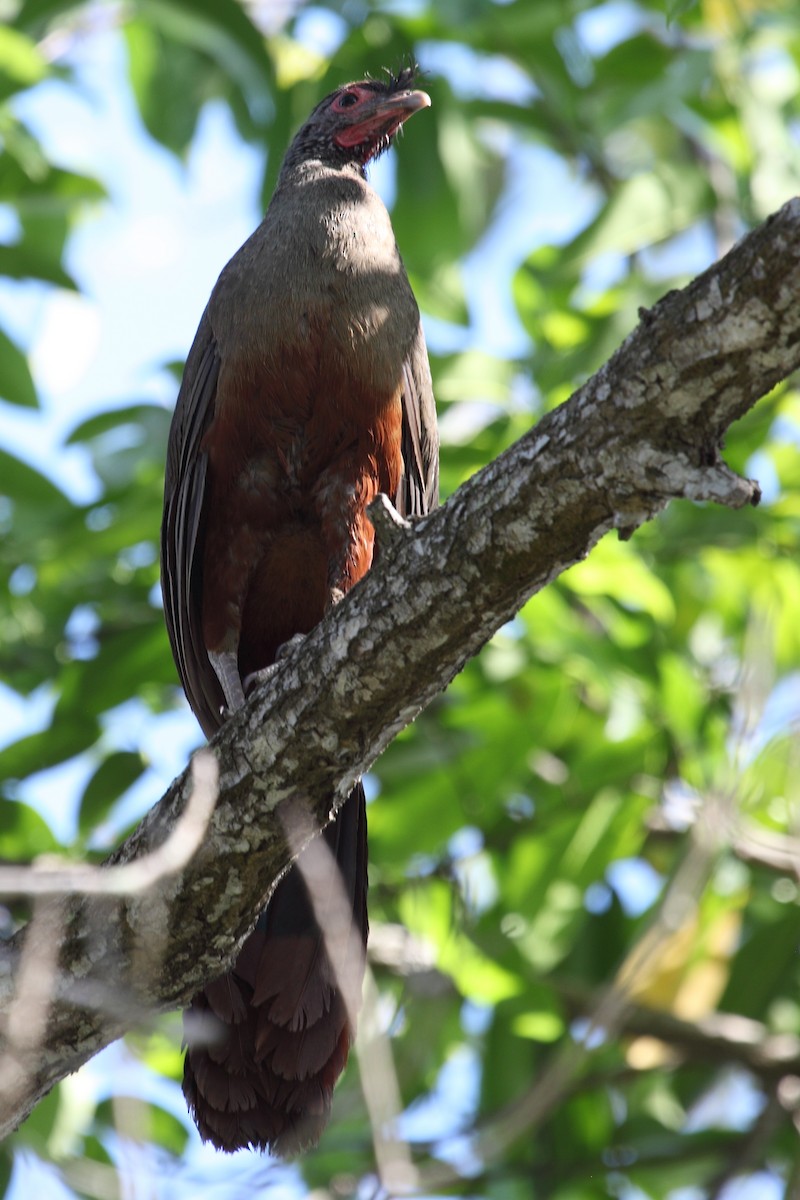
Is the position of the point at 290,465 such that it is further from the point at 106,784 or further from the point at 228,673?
the point at 106,784

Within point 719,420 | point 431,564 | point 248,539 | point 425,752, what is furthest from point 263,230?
point 719,420

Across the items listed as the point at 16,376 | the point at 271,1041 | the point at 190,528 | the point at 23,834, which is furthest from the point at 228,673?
the point at 16,376

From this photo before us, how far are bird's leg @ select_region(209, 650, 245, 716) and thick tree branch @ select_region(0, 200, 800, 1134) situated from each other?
1044mm

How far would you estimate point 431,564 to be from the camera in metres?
2.92

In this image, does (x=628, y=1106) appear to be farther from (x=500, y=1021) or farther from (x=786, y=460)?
(x=786, y=460)

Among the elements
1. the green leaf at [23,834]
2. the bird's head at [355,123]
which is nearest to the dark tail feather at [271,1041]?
the green leaf at [23,834]

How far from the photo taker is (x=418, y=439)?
14.5 ft

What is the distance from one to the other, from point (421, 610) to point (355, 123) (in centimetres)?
283

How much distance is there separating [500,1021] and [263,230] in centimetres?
272

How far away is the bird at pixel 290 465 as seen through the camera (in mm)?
4082

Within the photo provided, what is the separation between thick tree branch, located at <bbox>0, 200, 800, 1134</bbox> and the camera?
2543 millimetres

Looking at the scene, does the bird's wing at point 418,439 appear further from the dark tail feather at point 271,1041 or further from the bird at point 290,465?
the dark tail feather at point 271,1041

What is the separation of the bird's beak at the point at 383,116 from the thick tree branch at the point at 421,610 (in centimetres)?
252

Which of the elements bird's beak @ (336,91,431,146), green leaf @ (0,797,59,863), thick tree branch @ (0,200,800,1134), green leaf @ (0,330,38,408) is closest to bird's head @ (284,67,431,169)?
bird's beak @ (336,91,431,146)
